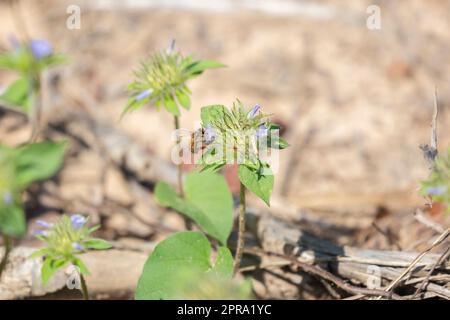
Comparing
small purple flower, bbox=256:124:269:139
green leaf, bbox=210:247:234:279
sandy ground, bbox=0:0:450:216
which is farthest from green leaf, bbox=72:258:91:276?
sandy ground, bbox=0:0:450:216

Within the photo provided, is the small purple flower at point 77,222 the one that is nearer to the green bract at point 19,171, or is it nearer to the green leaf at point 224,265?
the green bract at point 19,171

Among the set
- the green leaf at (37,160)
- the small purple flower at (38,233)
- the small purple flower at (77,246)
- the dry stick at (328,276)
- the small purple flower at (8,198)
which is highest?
the green leaf at (37,160)

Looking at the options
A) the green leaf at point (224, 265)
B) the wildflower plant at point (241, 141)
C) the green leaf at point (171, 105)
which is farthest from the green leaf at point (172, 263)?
the green leaf at point (171, 105)

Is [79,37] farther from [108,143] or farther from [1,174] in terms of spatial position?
[1,174]

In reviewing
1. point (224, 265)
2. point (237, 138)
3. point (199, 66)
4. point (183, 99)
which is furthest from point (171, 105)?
point (224, 265)

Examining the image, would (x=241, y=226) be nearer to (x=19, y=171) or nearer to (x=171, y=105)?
(x=171, y=105)
